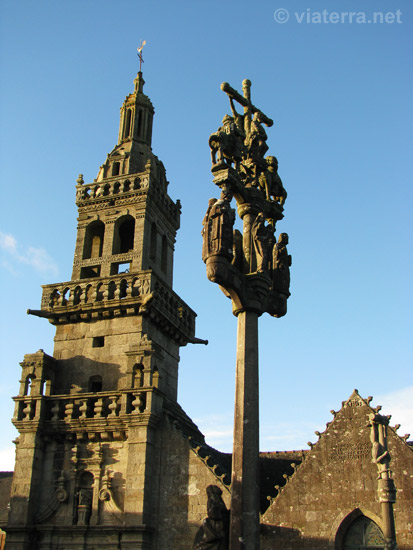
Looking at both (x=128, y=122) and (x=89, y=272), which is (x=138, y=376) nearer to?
(x=89, y=272)

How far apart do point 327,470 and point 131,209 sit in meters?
11.9

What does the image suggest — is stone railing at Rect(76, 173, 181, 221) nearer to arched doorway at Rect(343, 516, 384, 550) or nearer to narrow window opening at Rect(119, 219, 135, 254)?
narrow window opening at Rect(119, 219, 135, 254)

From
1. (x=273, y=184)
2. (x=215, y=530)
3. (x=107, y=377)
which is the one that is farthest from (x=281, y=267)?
(x=107, y=377)

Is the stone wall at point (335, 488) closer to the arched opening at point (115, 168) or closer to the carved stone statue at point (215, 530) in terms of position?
the carved stone statue at point (215, 530)

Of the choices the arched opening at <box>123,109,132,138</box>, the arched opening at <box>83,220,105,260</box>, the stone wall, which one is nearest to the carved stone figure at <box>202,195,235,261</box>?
the stone wall

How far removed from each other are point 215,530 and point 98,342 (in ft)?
39.1

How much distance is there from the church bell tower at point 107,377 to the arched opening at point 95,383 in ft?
0.16

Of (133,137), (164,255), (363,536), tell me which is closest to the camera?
(363,536)

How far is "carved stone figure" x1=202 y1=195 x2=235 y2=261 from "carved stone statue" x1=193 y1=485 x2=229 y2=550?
4.18m

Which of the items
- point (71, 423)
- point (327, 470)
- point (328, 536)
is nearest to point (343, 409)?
point (327, 470)

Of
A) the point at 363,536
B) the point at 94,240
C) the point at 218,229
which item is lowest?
the point at 363,536

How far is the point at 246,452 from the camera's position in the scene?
33.5ft

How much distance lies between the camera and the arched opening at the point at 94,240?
23875mm

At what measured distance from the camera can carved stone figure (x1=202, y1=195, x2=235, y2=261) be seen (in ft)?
35.7
